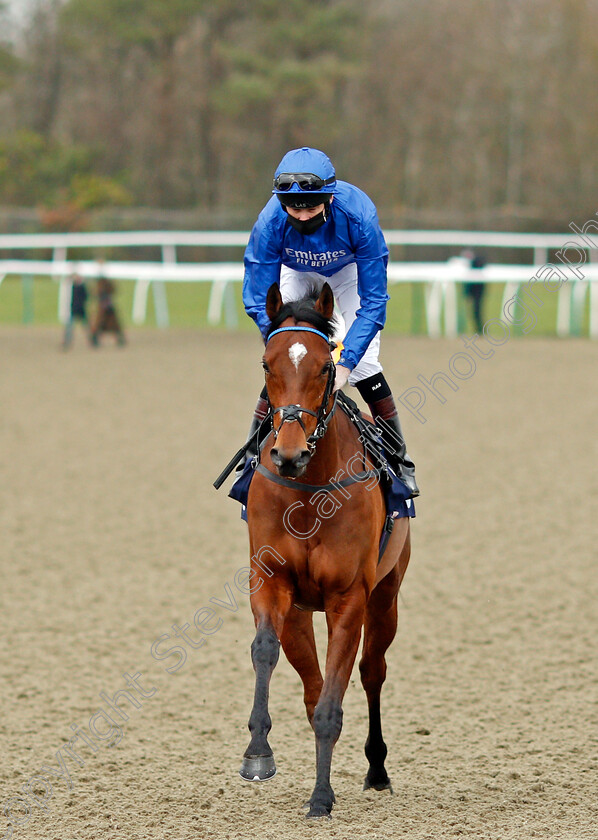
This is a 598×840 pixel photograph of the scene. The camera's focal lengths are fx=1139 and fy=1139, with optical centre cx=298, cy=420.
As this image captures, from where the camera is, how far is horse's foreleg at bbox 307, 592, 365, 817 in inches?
150

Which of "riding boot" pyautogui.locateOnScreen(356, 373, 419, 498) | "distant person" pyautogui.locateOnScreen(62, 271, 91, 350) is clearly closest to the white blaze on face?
"riding boot" pyautogui.locateOnScreen(356, 373, 419, 498)

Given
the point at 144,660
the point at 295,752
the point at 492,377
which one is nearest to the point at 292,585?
the point at 295,752

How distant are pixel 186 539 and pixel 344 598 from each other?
15.1 feet

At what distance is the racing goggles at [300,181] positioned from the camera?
3920 millimetres

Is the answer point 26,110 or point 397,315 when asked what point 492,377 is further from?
point 26,110

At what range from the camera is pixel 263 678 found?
3.78 metres

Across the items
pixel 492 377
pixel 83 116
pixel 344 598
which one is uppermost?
pixel 83 116

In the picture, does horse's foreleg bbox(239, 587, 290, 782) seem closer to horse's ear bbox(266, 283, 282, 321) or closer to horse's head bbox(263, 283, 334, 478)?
horse's head bbox(263, 283, 334, 478)

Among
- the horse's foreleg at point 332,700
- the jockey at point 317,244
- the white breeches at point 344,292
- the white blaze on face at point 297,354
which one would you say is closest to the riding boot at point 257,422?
the jockey at point 317,244

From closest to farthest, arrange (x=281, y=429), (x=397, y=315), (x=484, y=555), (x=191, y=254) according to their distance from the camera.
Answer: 1. (x=281, y=429)
2. (x=484, y=555)
3. (x=397, y=315)
4. (x=191, y=254)

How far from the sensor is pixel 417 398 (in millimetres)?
14609

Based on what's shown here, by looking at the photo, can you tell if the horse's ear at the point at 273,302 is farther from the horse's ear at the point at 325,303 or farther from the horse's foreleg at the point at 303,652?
the horse's foreleg at the point at 303,652

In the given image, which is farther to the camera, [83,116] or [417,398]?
[83,116]

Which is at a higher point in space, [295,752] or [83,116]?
[83,116]
